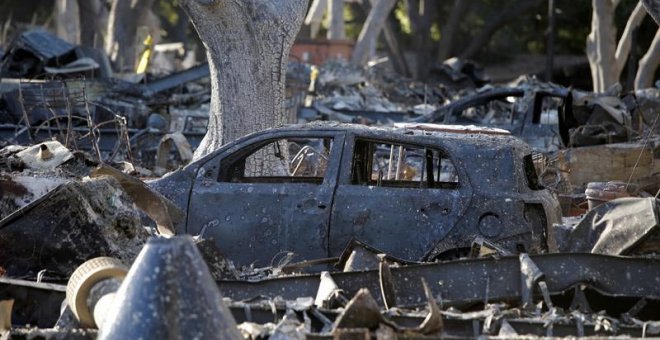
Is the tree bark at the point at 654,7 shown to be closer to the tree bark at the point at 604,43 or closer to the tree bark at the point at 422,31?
the tree bark at the point at 604,43

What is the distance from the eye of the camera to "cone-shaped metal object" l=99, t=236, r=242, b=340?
4.58 metres

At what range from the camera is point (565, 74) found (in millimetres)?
43094

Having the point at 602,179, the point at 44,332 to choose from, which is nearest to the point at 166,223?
the point at 44,332

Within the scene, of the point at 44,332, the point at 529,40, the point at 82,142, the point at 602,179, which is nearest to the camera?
the point at 44,332

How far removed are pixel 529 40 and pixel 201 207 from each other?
38974 mm

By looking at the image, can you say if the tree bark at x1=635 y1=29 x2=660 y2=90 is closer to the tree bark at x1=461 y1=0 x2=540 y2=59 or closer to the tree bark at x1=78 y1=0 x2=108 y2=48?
the tree bark at x1=461 y1=0 x2=540 y2=59

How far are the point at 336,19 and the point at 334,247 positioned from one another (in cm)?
3177

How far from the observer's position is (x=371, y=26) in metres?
33.2

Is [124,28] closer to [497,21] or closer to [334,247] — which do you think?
[497,21]

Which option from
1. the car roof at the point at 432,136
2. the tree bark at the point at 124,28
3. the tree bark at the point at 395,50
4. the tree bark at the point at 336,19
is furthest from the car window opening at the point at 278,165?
the tree bark at the point at 395,50

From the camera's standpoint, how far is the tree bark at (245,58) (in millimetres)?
12852

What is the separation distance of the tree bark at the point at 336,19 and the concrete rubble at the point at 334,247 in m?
25.5

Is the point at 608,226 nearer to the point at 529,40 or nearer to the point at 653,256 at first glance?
the point at 653,256

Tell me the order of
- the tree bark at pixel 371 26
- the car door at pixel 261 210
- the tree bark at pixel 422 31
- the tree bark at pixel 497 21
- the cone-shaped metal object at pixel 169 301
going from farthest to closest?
the tree bark at pixel 422 31, the tree bark at pixel 497 21, the tree bark at pixel 371 26, the car door at pixel 261 210, the cone-shaped metal object at pixel 169 301
